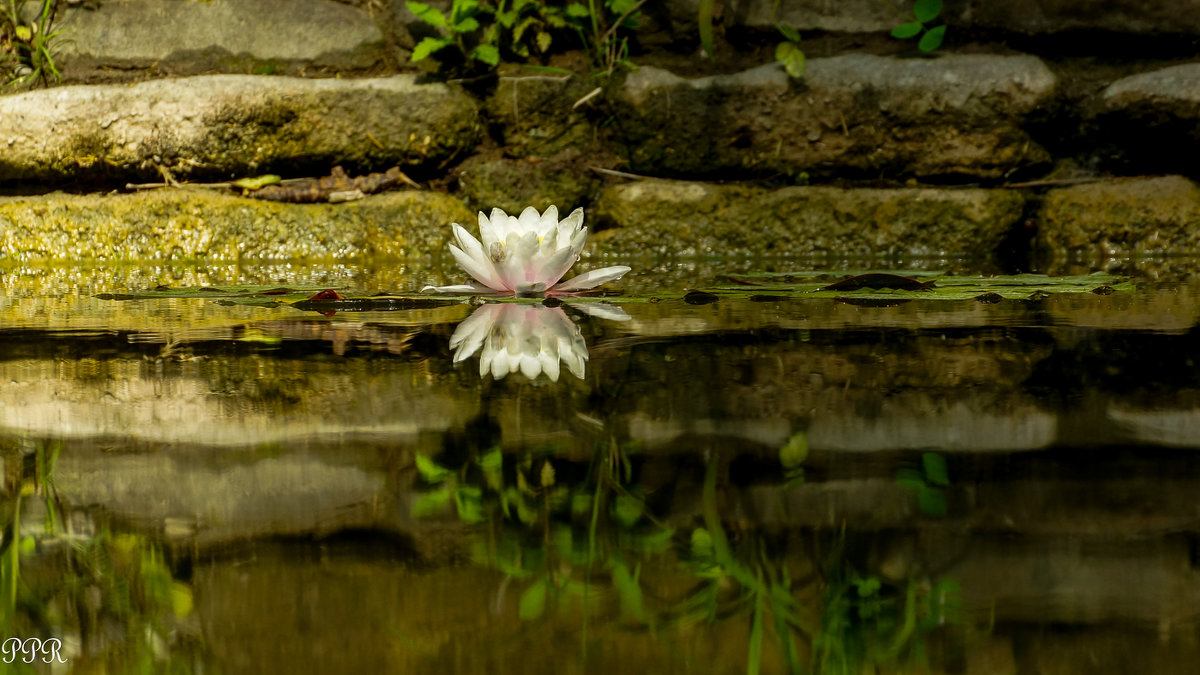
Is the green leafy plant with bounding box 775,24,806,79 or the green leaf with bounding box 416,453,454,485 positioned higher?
the green leafy plant with bounding box 775,24,806,79

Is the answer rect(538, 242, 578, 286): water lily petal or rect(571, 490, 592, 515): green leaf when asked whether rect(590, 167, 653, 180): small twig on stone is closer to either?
rect(538, 242, 578, 286): water lily petal

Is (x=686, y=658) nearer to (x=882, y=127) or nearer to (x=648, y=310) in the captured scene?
(x=648, y=310)

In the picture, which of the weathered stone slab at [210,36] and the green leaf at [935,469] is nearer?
the green leaf at [935,469]

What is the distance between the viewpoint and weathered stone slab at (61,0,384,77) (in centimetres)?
289

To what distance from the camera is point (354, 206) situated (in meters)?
2.83

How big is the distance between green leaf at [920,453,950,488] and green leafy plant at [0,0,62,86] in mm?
2980

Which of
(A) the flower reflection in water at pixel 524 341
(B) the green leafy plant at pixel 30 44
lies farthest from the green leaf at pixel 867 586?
(B) the green leafy plant at pixel 30 44

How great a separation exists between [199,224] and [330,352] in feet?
6.22

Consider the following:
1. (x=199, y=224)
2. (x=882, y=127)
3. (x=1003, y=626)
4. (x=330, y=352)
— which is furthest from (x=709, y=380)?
(x=199, y=224)

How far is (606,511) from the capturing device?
1.68 feet

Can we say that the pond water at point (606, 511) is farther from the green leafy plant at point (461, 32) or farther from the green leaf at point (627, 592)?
the green leafy plant at point (461, 32)

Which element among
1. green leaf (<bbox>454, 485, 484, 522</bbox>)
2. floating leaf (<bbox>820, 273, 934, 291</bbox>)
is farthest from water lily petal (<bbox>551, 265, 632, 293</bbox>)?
green leaf (<bbox>454, 485, 484, 522</bbox>)

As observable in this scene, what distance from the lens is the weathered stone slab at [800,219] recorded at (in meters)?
2.73

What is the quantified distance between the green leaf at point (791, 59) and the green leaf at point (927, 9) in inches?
12.8
